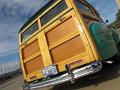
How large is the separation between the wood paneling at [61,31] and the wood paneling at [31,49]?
1.88 feet

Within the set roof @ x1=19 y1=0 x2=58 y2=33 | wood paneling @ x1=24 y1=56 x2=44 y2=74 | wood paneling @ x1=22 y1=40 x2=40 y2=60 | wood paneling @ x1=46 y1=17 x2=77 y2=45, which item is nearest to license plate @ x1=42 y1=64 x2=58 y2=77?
wood paneling @ x1=24 y1=56 x2=44 y2=74

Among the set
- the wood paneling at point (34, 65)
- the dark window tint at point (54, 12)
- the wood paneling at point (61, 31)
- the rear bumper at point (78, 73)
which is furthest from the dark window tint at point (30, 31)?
the rear bumper at point (78, 73)

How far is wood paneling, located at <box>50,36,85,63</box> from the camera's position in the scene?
5.08 meters

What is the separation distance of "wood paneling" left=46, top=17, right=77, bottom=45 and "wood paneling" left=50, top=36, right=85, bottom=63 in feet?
0.75

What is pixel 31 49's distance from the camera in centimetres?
646

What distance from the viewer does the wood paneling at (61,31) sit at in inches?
206

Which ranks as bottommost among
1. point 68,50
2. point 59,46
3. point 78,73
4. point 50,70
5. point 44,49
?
point 78,73

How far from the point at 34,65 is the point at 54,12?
1.68 metres

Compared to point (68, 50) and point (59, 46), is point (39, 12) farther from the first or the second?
point (68, 50)

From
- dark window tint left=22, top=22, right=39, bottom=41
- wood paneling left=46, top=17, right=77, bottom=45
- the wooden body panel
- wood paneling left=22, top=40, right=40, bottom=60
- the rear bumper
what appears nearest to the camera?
the rear bumper

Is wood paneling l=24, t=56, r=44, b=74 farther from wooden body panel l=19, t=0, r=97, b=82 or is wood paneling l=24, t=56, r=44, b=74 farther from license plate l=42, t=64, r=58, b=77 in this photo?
license plate l=42, t=64, r=58, b=77

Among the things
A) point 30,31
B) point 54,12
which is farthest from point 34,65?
point 54,12

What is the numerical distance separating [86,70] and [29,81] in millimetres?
2399

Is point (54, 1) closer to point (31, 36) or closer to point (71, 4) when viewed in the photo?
point (71, 4)
